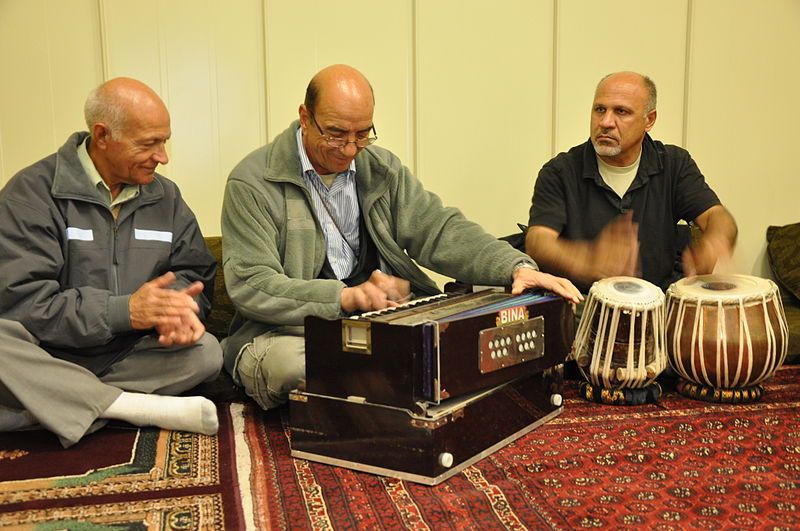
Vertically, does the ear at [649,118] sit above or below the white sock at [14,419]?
above

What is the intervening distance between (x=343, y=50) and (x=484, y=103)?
0.76m

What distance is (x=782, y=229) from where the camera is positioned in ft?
14.2

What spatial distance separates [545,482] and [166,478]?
3.17 feet

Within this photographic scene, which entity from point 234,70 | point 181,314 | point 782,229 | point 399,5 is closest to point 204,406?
point 181,314

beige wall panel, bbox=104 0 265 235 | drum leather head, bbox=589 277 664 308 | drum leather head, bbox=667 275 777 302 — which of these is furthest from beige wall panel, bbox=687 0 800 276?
beige wall panel, bbox=104 0 265 235

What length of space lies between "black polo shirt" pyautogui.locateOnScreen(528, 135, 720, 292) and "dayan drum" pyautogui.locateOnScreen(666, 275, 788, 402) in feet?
1.49

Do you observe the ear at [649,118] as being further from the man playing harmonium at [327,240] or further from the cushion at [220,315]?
the cushion at [220,315]

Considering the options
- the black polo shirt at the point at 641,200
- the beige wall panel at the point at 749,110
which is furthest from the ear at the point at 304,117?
the beige wall panel at the point at 749,110

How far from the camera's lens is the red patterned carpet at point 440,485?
1.84 meters

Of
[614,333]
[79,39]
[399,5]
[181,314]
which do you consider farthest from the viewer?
[399,5]

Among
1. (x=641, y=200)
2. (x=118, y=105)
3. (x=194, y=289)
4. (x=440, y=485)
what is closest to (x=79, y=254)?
(x=194, y=289)

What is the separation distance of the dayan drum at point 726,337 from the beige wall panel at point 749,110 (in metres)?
1.61

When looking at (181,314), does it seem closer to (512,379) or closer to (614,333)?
(512,379)

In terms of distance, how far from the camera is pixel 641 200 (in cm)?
321
